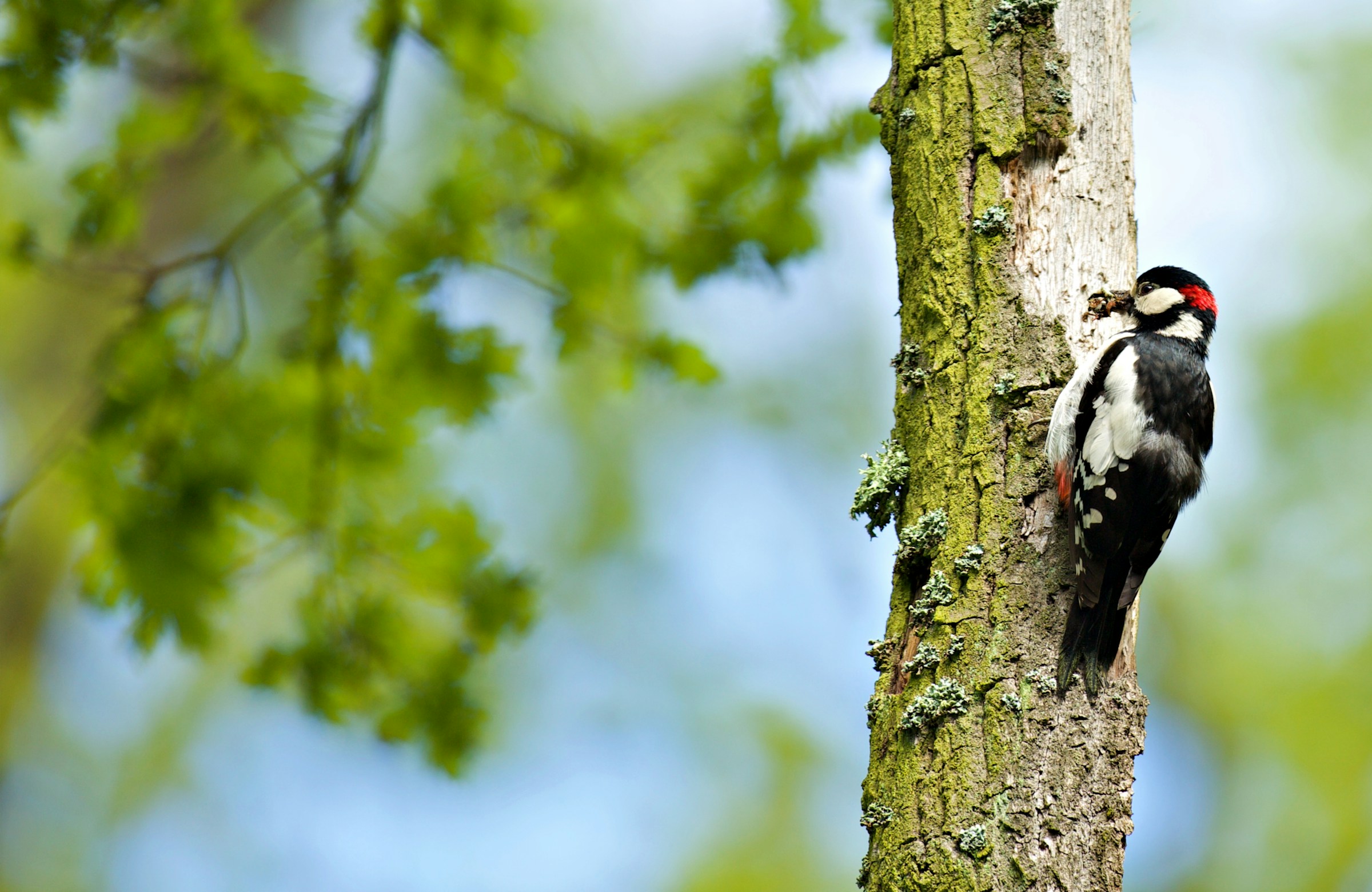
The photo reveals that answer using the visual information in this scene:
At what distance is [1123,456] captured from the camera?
2.23 metres

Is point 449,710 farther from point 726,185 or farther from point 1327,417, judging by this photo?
point 1327,417

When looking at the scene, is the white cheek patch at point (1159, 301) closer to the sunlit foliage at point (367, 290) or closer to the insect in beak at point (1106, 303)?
the insect in beak at point (1106, 303)

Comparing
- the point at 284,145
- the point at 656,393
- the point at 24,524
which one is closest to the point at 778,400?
the point at 656,393

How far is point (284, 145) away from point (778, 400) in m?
6.80

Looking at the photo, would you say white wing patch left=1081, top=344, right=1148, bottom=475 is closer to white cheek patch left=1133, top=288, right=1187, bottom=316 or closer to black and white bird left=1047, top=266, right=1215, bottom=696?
black and white bird left=1047, top=266, right=1215, bottom=696

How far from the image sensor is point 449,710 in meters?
3.69

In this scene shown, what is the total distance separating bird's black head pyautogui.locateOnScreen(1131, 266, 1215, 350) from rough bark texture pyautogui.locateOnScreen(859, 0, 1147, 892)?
0.52 meters

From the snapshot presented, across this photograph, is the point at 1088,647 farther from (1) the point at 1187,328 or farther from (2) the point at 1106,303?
(1) the point at 1187,328

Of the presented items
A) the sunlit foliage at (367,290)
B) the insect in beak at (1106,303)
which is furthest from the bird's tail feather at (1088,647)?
the sunlit foliage at (367,290)

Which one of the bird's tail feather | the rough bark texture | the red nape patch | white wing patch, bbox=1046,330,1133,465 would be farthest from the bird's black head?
the bird's tail feather

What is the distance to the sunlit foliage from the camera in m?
3.42

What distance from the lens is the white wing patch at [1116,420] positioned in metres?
2.10

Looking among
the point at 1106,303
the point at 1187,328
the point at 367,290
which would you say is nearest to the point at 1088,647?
the point at 1106,303

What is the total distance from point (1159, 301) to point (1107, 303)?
1.85ft
